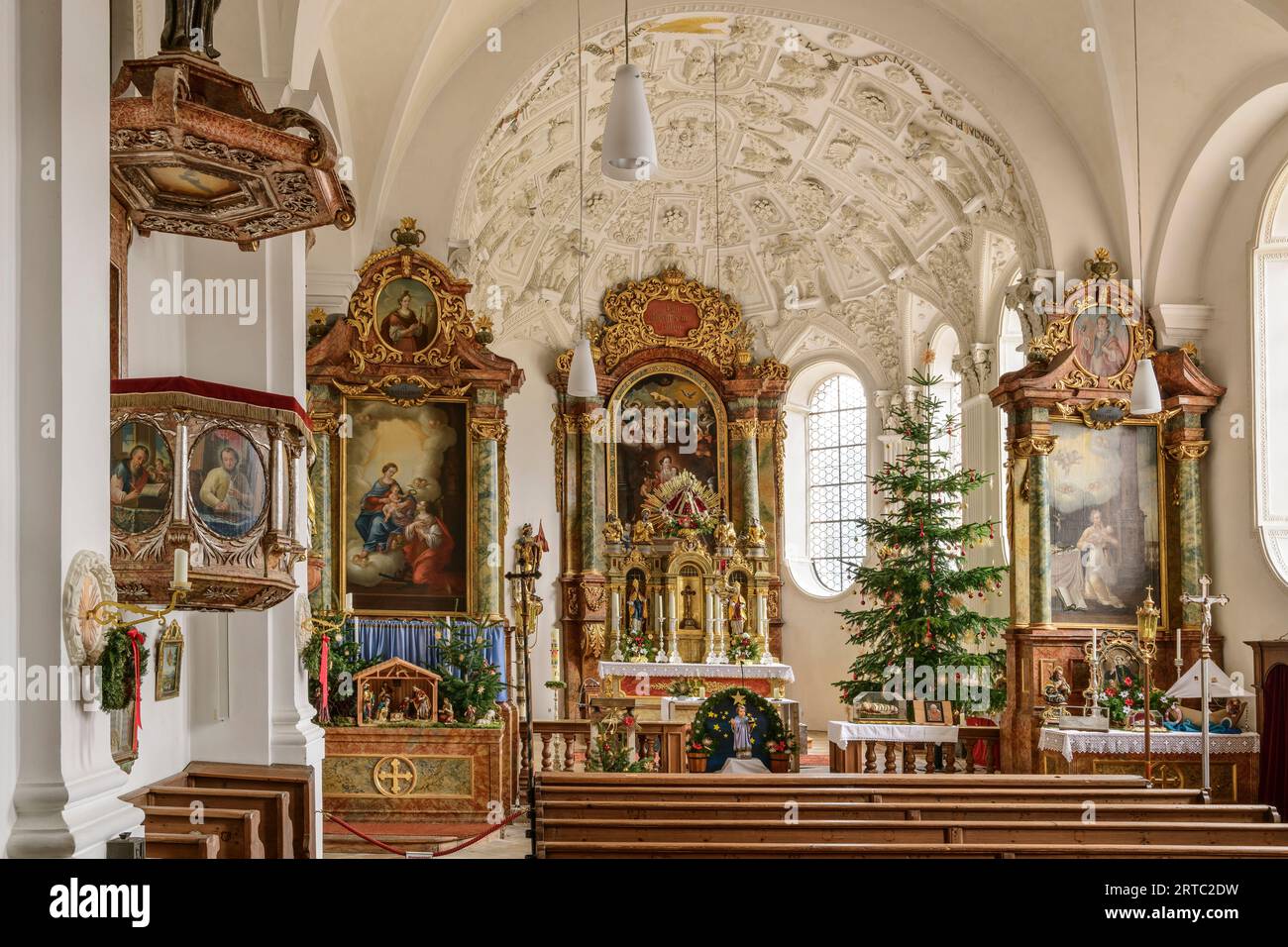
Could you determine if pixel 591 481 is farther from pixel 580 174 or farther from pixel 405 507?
pixel 405 507

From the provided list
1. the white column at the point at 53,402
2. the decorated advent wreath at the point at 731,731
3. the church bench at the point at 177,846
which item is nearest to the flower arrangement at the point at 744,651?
the decorated advent wreath at the point at 731,731

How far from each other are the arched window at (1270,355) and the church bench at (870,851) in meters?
8.94

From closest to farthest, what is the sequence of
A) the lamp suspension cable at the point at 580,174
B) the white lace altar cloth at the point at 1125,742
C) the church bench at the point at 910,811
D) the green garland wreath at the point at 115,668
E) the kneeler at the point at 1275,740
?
1. the green garland wreath at the point at 115,668
2. the church bench at the point at 910,811
3. the kneeler at the point at 1275,740
4. the white lace altar cloth at the point at 1125,742
5. the lamp suspension cable at the point at 580,174

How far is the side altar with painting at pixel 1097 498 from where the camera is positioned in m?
15.9

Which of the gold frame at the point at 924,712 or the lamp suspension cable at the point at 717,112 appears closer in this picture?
the gold frame at the point at 924,712

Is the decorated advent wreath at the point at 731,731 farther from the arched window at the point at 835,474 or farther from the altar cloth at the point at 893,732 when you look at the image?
the arched window at the point at 835,474

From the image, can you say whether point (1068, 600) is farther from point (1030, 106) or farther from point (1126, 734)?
point (1030, 106)

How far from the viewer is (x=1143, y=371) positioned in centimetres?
1277

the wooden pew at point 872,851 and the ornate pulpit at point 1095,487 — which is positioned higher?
the ornate pulpit at point 1095,487

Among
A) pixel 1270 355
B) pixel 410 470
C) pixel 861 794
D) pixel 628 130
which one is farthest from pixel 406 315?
pixel 1270 355

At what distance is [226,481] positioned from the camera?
7480mm

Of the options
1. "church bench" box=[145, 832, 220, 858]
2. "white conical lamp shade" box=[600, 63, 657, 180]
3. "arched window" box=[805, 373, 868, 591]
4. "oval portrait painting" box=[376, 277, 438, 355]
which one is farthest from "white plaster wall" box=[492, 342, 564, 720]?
"church bench" box=[145, 832, 220, 858]

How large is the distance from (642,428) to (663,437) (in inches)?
15.2

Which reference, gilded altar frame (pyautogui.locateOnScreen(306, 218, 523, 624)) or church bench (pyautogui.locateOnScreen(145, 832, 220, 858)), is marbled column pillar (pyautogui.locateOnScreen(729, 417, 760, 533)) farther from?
church bench (pyautogui.locateOnScreen(145, 832, 220, 858))
